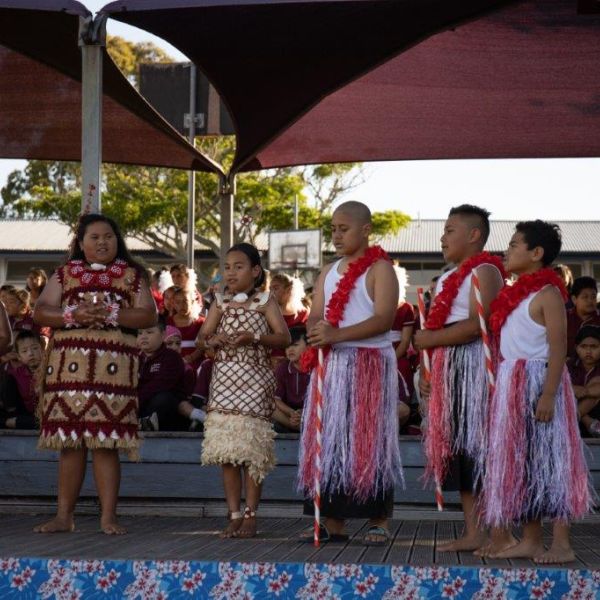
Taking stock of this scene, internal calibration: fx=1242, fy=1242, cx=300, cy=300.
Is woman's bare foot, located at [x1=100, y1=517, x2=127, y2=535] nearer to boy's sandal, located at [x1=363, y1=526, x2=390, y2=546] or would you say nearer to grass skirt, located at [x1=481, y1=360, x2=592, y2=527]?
boy's sandal, located at [x1=363, y1=526, x2=390, y2=546]

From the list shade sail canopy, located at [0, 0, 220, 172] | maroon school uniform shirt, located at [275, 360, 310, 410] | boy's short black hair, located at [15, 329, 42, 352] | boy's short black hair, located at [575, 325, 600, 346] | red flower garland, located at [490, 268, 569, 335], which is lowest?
maroon school uniform shirt, located at [275, 360, 310, 410]

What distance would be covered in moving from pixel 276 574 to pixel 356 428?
1.16 metres

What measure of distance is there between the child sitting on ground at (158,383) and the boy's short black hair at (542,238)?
10.5 ft

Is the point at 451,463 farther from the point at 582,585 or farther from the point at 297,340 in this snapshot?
the point at 297,340

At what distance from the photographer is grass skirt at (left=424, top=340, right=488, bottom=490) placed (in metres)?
5.90

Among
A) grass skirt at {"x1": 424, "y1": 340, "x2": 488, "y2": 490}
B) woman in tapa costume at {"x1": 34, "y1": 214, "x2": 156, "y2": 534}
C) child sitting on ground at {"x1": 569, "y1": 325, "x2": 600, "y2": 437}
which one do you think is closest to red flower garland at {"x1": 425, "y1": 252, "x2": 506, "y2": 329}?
grass skirt at {"x1": 424, "y1": 340, "x2": 488, "y2": 490}

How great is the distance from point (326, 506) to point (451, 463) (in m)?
0.66

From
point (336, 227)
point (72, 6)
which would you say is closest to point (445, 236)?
point (336, 227)

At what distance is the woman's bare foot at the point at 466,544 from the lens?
5836 millimetres

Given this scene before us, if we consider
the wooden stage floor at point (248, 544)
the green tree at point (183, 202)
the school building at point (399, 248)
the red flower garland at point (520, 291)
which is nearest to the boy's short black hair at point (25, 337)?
the wooden stage floor at point (248, 544)

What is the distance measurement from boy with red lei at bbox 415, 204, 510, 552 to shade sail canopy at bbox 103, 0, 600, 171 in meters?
1.70

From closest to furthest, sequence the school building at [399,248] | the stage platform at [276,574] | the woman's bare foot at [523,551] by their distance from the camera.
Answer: the stage platform at [276,574], the woman's bare foot at [523,551], the school building at [399,248]

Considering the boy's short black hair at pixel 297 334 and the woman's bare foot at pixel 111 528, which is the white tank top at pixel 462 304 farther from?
the boy's short black hair at pixel 297 334

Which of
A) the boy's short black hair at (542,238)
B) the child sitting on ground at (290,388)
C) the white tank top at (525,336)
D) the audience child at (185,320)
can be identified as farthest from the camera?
the audience child at (185,320)
